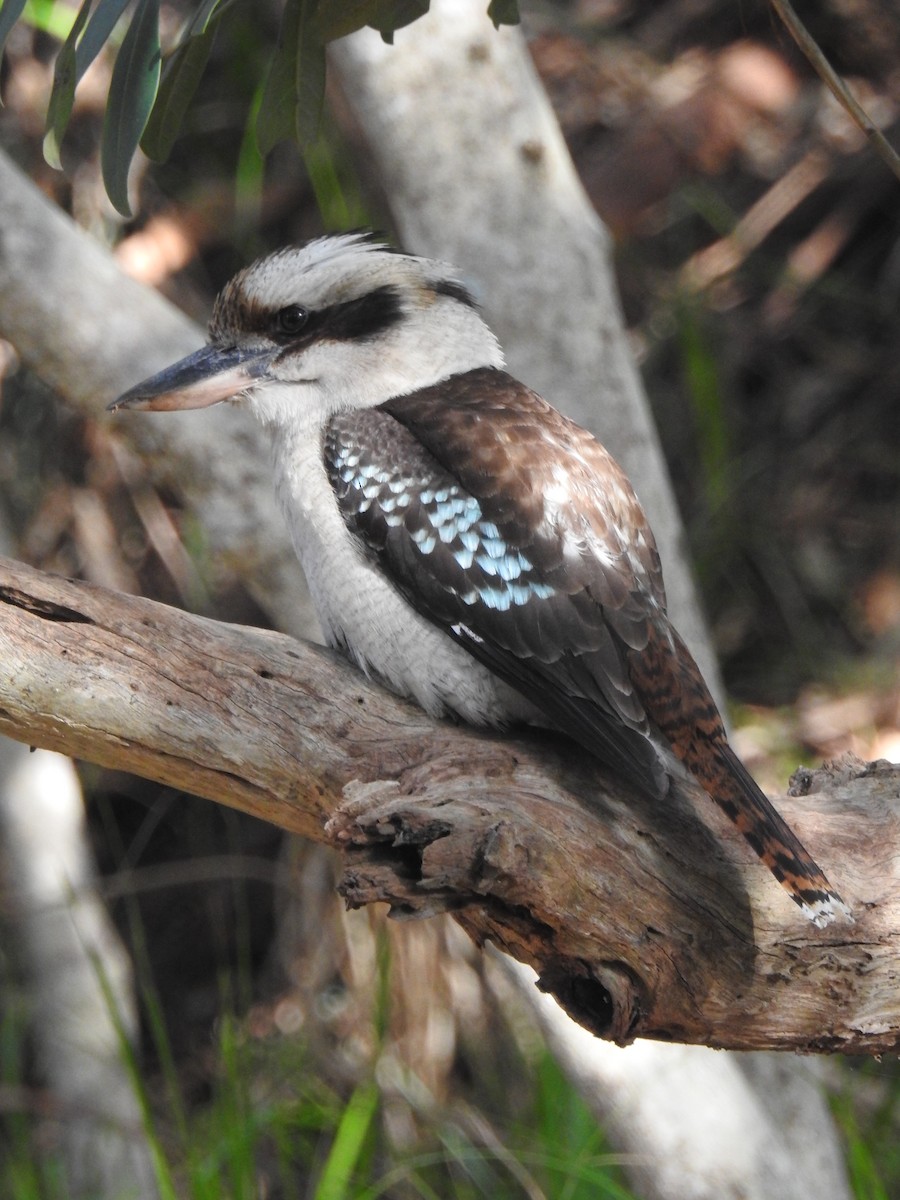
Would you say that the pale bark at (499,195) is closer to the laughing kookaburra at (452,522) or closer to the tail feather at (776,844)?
the laughing kookaburra at (452,522)

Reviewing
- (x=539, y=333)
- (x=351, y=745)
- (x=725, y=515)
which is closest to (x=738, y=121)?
(x=725, y=515)

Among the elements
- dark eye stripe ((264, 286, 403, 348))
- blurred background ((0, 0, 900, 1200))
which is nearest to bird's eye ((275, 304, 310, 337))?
dark eye stripe ((264, 286, 403, 348))

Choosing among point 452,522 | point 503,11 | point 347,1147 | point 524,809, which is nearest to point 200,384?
point 452,522

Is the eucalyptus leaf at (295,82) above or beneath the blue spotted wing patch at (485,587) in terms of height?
above

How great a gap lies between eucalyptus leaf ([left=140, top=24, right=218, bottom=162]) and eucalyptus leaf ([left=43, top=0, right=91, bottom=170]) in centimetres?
12

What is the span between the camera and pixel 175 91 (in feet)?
5.86

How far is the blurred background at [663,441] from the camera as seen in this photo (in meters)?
3.56

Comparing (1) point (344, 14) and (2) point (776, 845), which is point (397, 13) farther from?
(2) point (776, 845)

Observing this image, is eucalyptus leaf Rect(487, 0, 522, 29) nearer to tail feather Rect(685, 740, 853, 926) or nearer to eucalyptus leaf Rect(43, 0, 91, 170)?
eucalyptus leaf Rect(43, 0, 91, 170)

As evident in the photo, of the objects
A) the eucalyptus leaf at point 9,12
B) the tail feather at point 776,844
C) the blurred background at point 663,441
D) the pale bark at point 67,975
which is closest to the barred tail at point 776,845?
the tail feather at point 776,844

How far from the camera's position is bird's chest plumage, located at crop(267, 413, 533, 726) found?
201 centimetres

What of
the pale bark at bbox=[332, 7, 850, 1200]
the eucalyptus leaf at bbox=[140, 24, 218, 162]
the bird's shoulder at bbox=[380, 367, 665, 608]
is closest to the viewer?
the eucalyptus leaf at bbox=[140, 24, 218, 162]

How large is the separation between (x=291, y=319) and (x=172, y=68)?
54 centimetres

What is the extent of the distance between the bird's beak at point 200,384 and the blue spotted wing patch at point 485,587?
179 mm
